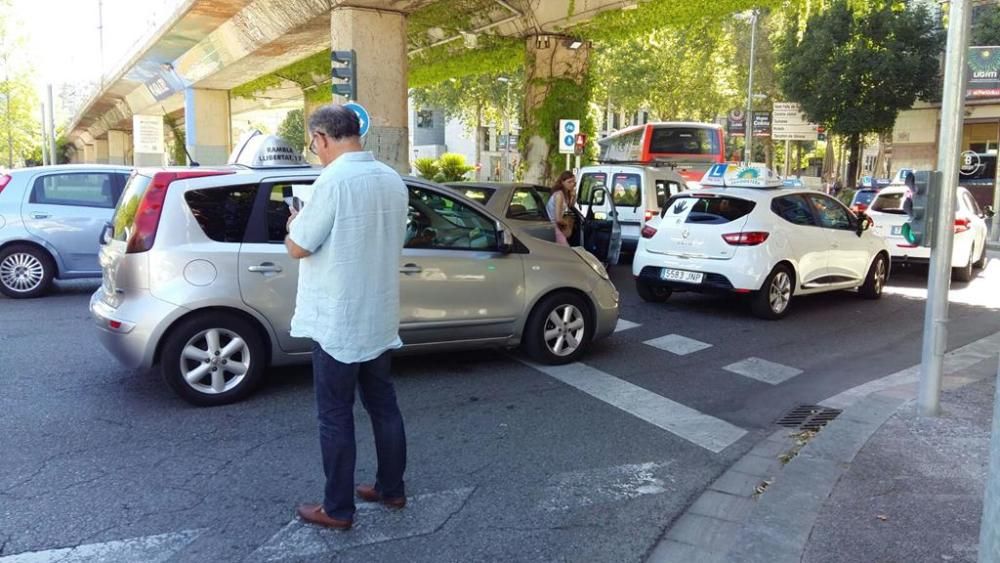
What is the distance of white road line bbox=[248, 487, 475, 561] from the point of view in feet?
11.2

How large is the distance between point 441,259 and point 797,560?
349 cm

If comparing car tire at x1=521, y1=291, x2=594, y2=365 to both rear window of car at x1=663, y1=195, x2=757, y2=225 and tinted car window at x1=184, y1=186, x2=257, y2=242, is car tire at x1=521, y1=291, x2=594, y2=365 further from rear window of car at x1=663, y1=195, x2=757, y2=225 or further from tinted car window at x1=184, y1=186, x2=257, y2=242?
rear window of car at x1=663, y1=195, x2=757, y2=225

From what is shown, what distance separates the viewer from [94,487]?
4.04 metres

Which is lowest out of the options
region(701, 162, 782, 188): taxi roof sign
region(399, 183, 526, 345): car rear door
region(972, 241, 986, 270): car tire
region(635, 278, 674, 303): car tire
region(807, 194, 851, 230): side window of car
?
region(635, 278, 674, 303): car tire

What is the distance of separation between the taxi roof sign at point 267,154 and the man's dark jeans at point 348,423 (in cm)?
284

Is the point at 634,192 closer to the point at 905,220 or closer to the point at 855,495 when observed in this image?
the point at 905,220

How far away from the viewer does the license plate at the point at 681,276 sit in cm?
909

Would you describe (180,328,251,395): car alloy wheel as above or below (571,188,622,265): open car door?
below

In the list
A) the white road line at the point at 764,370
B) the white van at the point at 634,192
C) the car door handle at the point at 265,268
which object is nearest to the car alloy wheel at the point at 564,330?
the white road line at the point at 764,370

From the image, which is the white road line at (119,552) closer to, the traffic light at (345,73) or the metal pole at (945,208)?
the metal pole at (945,208)

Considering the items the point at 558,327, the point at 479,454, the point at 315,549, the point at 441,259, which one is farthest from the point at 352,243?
the point at 558,327

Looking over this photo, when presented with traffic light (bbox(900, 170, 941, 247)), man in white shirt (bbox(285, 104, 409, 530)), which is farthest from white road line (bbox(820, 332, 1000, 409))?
man in white shirt (bbox(285, 104, 409, 530))

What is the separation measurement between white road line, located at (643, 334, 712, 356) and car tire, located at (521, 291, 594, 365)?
1.04 meters

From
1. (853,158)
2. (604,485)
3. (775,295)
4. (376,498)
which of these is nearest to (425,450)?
(376,498)
